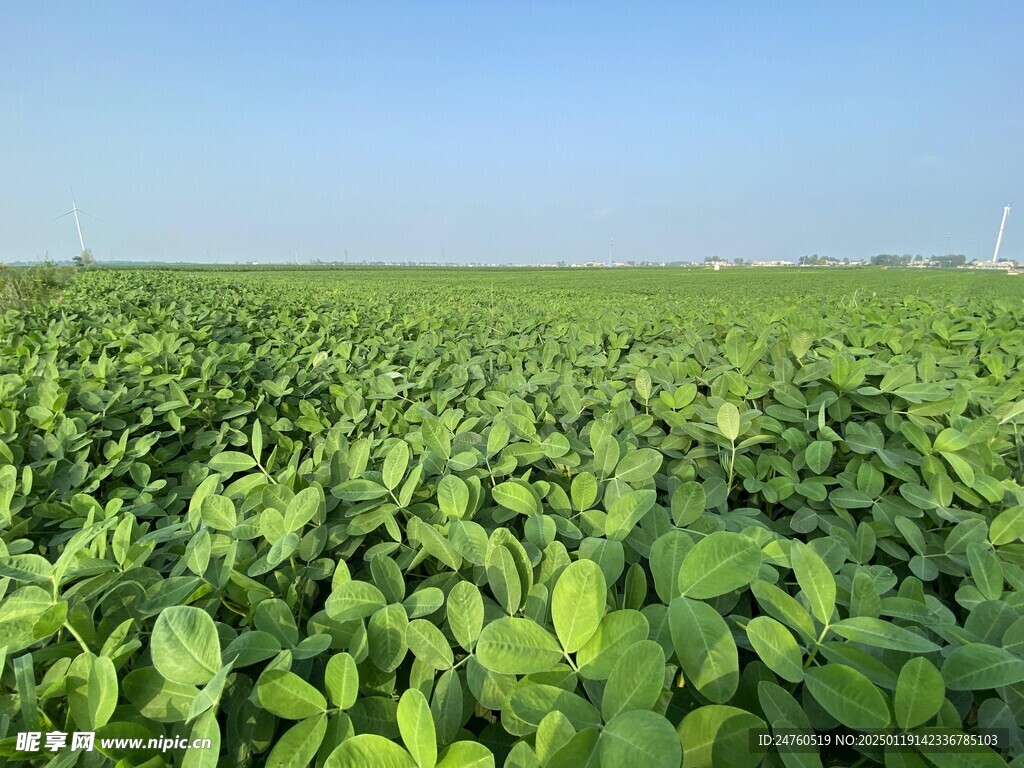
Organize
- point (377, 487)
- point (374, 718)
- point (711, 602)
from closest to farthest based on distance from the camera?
point (374, 718), point (711, 602), point (377, 487)

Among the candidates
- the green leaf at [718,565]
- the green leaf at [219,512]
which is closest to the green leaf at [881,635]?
the green leaf at [718,565]

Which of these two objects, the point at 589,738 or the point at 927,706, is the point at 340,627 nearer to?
the point at 589,738

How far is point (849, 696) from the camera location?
0.52m

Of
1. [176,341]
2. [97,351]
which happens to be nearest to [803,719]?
[176,341]

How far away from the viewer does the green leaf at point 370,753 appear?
19.0 inches

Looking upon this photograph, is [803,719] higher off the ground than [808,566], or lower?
lower

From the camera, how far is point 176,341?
2.79 metres

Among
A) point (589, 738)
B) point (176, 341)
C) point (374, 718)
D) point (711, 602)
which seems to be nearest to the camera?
point (589, 738)

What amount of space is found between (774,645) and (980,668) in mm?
221

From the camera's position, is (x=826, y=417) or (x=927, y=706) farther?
(x=826, y=417)

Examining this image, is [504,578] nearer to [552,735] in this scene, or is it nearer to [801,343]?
[552,735]

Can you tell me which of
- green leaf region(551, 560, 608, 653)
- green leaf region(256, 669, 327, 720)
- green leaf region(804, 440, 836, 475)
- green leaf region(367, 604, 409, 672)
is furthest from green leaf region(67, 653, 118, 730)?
green leaf region(804, 440, 836, 475)

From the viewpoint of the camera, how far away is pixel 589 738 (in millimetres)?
470

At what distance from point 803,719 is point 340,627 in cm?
59
